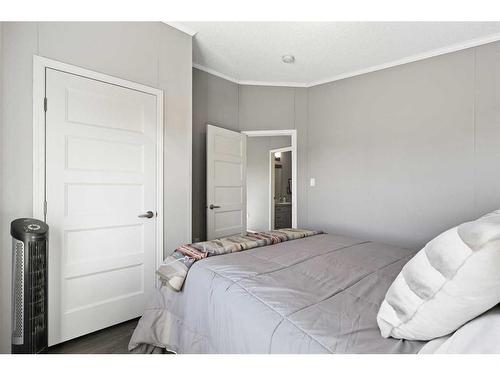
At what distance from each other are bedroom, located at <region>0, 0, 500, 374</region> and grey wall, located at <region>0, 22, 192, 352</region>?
0.04 ft

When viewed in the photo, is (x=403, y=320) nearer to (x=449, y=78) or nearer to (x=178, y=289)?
(x=178, y=289)

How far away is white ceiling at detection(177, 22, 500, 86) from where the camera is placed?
95.3 inches

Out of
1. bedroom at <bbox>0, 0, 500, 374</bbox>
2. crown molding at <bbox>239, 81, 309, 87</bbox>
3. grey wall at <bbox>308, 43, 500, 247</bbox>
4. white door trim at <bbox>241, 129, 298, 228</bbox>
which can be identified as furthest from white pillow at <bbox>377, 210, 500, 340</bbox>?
crown molding at <bbox>239, 81, 309, 87</bbox>

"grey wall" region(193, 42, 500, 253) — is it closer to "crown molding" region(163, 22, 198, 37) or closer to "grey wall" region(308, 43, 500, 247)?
"grey wall" region(308, 43, 500, 247)

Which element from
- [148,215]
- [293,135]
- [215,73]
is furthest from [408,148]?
[148,215]

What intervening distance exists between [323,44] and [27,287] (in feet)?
10.7

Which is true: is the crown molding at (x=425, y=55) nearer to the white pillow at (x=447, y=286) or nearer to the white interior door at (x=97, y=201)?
the white interior door at (x=97, y=201)

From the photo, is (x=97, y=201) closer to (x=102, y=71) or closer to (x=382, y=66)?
(x=102, y=71)

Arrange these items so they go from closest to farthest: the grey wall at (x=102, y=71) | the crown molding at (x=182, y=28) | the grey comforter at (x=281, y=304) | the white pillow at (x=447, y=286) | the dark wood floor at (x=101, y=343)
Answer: the white pillow at (x=447, y=286), the grey comforter at (x=281, y=304), the grey wall at (x=102, y=71), the dark wood floor at (x=101, y=343), the crown molding at (x=182, y=28)

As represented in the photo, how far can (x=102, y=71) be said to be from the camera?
2.01 m

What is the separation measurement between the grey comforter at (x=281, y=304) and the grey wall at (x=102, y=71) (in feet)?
3.22

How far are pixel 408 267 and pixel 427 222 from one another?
2.53 metres

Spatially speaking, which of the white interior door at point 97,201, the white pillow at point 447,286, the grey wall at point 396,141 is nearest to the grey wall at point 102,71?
the white interior door at point 97,201

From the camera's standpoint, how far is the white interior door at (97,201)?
71.4 inches
